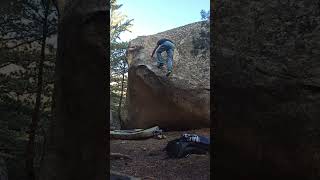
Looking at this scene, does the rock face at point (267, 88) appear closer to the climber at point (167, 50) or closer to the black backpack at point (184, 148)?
the black backpack at point (184, 148)

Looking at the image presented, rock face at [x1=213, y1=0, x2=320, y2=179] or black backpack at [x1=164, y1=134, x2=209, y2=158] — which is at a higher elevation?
rock face at [x1=213, y1=0, x2=320, y2=179]

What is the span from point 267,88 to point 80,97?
197 cm

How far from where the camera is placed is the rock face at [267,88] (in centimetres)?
304

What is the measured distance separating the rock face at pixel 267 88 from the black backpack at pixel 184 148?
836 centimetres

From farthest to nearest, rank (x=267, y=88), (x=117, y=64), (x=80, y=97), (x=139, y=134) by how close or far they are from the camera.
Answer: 1. (x=117, y=64)
2. (x=139, y=134)
3. (x=80, y=97)
4. (x=267, y=88)

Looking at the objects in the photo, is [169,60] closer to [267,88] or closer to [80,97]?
[80,97]

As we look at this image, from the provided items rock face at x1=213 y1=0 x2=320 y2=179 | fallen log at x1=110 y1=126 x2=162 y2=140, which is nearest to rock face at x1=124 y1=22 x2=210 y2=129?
fallen log at x1=110 y1=126 x2=162 y2=140

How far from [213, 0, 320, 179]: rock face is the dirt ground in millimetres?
6638

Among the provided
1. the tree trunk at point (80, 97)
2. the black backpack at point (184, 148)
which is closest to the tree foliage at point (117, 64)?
the black backpack at point (184, 148)

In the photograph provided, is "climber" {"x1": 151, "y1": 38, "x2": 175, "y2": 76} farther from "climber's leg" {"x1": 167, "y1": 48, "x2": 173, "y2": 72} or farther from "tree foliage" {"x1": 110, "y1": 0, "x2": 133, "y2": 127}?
"tree foliage" {"x1": 110, "y1": 0, "x2": 133, "y2": 127}

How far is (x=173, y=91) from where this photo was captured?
15266 mm

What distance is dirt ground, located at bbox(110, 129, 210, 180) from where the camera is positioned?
10.1m

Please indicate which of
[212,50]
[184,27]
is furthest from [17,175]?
[184,27]

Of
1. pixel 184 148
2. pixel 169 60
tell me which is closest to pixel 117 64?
pixel 169 60
